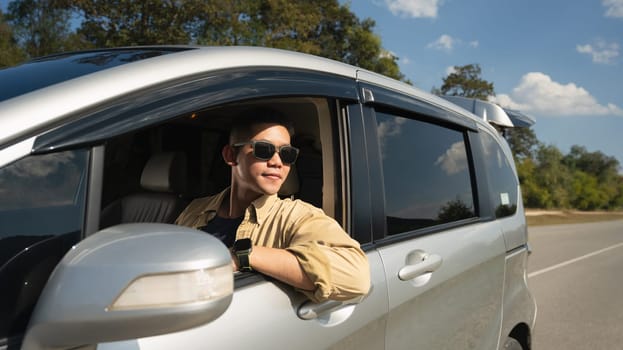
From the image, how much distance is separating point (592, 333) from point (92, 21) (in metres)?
12.9

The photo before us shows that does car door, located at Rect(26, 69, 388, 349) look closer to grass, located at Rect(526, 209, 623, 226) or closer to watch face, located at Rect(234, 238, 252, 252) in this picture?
watch face, located at Rect(234, 238, 252, 252)

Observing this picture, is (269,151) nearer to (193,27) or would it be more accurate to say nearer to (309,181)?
(309,181)

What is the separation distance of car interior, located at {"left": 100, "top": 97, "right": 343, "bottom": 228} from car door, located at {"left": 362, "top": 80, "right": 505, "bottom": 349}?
0.17 meters

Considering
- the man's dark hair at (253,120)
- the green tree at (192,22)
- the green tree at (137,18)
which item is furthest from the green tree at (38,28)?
the man's dark hair at (253,120)

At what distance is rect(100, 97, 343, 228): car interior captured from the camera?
1.94 meters

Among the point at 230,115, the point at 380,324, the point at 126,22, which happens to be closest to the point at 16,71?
the point at 230,115

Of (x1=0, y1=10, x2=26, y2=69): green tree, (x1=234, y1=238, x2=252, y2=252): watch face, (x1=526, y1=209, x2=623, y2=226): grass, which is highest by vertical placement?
(x1=0, y1=10, x2=26, y2=69): green tree

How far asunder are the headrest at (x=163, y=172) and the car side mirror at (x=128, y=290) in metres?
1.33

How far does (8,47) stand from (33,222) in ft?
78.3

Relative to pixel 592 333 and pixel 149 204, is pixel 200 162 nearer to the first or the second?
pixel 149 204

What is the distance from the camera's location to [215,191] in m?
2.85

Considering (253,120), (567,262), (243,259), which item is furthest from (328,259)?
(567,262)

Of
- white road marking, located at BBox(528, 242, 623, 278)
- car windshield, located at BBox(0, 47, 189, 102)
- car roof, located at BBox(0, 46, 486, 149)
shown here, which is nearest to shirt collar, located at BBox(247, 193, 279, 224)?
car roof, located at BBox(0, 46, 486, 149)

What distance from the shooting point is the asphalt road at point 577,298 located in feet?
17.6
